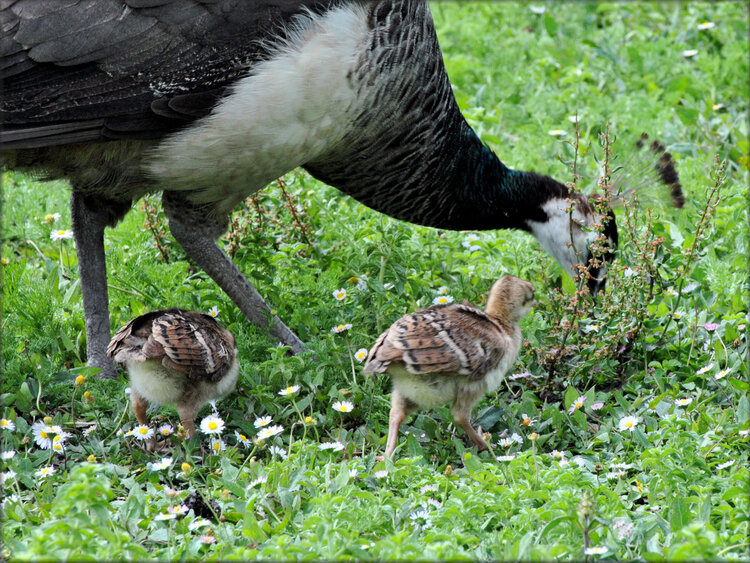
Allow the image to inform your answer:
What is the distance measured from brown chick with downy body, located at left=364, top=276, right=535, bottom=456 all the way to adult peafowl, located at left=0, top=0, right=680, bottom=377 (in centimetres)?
71

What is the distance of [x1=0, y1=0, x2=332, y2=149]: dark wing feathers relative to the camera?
157 inches

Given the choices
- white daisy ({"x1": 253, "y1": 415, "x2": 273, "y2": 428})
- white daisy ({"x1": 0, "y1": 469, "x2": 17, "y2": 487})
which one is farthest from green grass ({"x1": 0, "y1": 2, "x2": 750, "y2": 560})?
white daisy ({"x1": 253, "y1": 415, "x2": 273, "y2": 428})

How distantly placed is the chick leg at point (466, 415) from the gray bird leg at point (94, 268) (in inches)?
68.0

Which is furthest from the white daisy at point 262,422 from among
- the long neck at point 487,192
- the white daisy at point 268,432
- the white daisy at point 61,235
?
the white daisy at point 61,235

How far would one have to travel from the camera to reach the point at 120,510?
341 cm

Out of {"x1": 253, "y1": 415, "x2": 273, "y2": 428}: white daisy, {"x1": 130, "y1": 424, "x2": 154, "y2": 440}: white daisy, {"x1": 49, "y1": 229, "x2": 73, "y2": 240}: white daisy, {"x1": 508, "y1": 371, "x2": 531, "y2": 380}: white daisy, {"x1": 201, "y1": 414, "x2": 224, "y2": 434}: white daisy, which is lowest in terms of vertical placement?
{"x1": 508, "y1": 371, "x2": 531, "y2": 380}: white daisy

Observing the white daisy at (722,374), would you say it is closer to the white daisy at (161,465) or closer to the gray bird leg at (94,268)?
the white daisy at (161,465)

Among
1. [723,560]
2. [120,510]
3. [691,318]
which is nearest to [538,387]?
[691,318]

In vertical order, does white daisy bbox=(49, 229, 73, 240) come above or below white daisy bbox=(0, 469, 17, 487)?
above

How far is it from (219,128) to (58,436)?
1.40 metres

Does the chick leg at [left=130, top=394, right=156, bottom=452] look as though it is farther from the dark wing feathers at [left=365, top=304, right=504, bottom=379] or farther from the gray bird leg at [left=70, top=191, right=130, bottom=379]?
the dark wing feathers at [left=365, top=304, right=504, bottom=379]

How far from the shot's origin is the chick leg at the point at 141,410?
13.3 ft

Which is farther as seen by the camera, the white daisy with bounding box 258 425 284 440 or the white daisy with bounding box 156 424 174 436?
the white daisy with bounding box 156 424 174 436

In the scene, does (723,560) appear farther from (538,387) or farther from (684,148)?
(684,148)
